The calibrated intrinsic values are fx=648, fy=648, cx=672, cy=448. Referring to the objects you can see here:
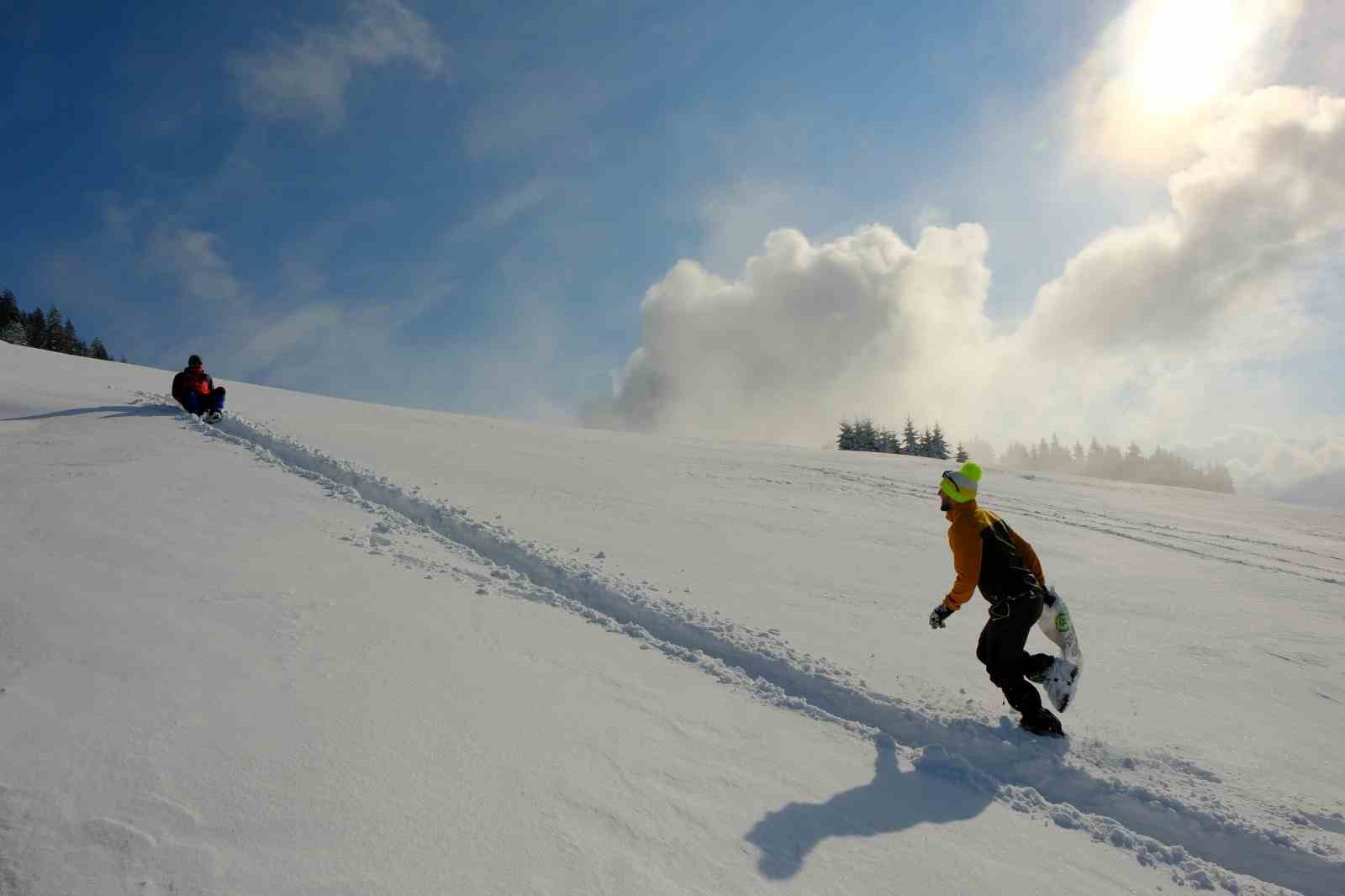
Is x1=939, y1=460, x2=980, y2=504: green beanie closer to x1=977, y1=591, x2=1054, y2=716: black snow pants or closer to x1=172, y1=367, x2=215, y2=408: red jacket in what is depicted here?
x1=977, y1=591, x2=1054, y2=716: black snow pants

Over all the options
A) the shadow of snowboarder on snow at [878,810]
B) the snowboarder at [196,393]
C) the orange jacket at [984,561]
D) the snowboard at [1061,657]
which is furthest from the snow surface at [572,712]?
Answer: the snowboarder at [196,393]

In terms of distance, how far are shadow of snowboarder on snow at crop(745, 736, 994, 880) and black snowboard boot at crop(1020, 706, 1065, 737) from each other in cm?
79

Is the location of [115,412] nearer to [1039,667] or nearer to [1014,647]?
[1014,647]

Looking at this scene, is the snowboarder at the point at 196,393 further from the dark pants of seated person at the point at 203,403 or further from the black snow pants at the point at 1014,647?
the black snow pants at the point at 1014,647

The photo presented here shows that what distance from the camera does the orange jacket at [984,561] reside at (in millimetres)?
4836

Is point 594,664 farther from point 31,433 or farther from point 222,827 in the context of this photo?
point 31,433

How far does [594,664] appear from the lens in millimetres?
4895

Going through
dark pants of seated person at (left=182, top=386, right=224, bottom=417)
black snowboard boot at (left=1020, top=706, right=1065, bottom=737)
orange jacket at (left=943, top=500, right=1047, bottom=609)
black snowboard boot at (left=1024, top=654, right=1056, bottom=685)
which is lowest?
black snowboard boot at (left=1020, top=706, right=1065, bottom=737)

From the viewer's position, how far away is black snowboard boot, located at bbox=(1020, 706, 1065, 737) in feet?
14.9

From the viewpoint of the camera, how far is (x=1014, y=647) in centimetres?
475

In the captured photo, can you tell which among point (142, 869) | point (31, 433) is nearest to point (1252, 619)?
point (142, 869)

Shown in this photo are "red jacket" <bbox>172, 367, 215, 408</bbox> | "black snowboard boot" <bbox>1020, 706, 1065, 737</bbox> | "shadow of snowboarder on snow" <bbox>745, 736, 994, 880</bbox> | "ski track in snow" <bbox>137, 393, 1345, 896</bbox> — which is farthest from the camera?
"red jacket" <bbox>172, 367, 215, 408</bbox>

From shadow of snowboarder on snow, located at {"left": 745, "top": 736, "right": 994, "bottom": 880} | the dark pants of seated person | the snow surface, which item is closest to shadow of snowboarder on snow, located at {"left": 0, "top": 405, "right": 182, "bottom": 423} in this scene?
the dark pants of seated person

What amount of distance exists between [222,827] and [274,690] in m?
1.20
